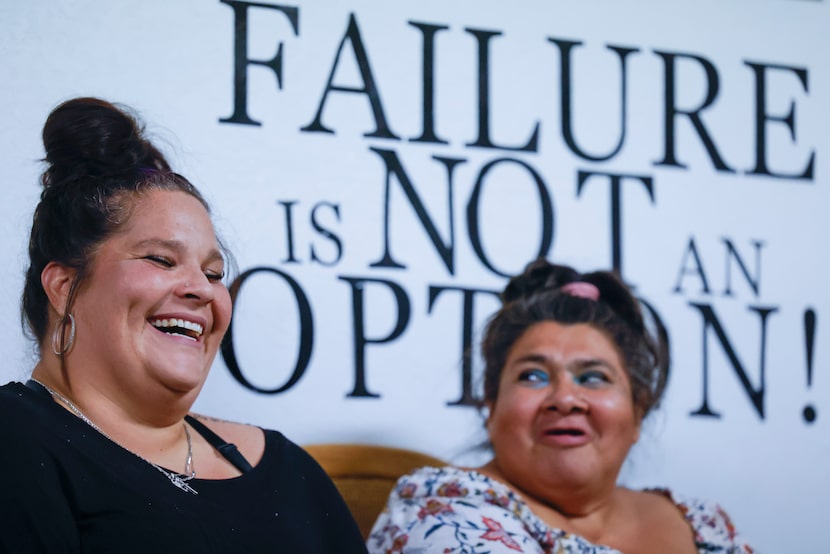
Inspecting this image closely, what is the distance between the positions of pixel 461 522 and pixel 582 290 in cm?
63

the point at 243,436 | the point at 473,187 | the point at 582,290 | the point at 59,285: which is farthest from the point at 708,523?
the point at 59,285

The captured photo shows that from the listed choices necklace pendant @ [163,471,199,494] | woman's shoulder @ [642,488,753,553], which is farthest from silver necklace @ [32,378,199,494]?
woman's shoulder @ [642,488,753,553]

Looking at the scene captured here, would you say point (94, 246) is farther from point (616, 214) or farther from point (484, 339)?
point (616, 214)

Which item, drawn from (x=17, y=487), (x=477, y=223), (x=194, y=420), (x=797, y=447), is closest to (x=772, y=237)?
(x=797, y=447)

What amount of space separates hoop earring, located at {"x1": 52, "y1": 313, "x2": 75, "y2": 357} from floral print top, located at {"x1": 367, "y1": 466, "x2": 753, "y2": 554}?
68cm

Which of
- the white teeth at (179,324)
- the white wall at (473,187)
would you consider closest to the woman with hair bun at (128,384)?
Answer: the white teeth at (179,324)

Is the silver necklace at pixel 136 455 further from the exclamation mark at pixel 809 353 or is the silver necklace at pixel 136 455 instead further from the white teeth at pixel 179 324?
the exclamation mark at pixel 809 353

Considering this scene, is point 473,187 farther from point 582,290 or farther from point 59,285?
point 59,285

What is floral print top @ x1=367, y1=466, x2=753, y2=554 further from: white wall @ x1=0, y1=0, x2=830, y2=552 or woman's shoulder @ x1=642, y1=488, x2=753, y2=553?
white wall @ x1=0, y1=0, x2=830, y2=552

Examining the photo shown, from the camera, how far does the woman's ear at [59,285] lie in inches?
64.0

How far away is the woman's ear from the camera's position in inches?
64.0

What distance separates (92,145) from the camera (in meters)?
1.74

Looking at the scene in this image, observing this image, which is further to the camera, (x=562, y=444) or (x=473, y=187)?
(x=473, y=187)

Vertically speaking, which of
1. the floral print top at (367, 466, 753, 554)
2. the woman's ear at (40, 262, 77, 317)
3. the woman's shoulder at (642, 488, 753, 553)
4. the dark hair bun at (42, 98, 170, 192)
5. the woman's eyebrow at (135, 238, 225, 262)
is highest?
the dark hair bun at (42, 98, 170, 192)
